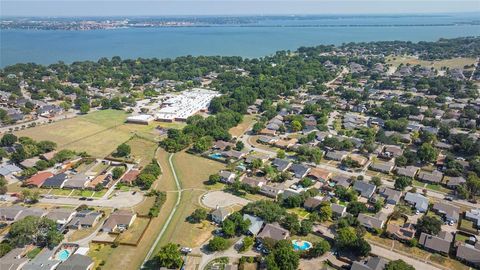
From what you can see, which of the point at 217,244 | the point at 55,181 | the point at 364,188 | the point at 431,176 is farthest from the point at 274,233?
the point at 55,181

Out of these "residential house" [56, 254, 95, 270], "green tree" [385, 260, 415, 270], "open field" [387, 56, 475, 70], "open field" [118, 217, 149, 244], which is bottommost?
"open field" [118, 217, 149, 244]

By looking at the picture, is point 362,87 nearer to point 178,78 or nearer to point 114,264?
point 178,78

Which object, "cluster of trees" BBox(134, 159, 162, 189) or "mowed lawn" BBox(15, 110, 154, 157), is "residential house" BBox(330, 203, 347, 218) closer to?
"cluster of trees" BBox(134, 159, 162, 189)

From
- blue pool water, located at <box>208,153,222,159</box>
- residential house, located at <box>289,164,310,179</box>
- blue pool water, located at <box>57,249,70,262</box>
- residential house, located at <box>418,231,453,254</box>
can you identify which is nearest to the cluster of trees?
blue pool water, located at <box>208,153,222,159</box>

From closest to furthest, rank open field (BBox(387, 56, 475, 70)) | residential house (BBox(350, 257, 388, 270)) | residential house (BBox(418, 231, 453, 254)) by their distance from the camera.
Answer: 1. residential house (BBox(350, 257, 388, 270))
2. residential house (BBox(418, 231, 453, 254))
3. open field (BBox(387, 56, 475, 70))

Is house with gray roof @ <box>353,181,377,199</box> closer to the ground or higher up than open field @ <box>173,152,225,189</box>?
higher up

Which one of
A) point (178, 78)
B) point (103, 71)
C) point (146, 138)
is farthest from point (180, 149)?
point (103, 71)
